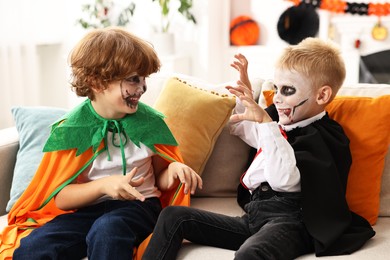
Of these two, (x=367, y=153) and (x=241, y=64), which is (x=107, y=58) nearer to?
(x=241, y=64)

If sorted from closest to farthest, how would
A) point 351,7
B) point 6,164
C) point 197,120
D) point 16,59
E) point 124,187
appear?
point 124,187 → point 197,120 → point 6,164 → point 16,59 → point 351,7

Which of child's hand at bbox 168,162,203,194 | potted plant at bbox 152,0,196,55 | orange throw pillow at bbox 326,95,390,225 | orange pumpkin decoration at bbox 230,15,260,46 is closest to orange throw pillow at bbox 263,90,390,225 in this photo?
orange throw pillow at bbox 326,95,390,225

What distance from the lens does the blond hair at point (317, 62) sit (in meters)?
1.72

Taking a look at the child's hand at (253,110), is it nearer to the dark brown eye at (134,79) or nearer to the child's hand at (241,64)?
the child's hand at (241,64)

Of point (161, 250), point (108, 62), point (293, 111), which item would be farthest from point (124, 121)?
point (293, 111)

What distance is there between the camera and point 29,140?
2.05 meters

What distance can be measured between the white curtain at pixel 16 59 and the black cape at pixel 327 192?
2.43 meters

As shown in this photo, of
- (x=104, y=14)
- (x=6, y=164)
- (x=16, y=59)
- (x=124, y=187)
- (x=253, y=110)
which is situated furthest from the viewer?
(x=104, y=14)

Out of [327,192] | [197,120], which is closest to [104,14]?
[197,120]

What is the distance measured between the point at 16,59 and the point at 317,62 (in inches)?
98.9

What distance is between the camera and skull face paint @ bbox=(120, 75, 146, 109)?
168 cm

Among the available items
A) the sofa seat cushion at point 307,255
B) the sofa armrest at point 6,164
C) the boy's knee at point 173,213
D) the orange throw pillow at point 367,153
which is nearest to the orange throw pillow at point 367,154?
the orange throw pillow at point 367,153

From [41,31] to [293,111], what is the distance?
2.77 metres

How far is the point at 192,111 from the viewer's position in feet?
6.44
